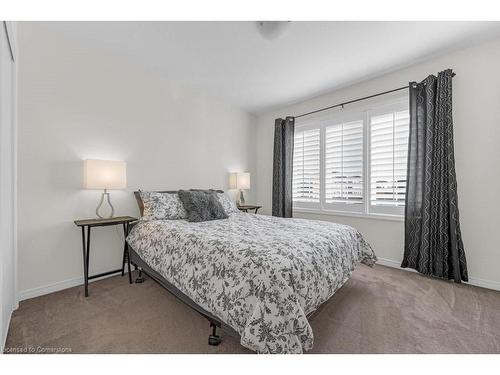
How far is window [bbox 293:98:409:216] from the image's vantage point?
2898 mm

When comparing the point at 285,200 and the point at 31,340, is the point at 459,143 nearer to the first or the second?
the point at 285,200

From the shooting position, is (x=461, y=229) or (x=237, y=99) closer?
(x=461, y=229)

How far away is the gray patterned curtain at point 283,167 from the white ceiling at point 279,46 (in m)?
0.91

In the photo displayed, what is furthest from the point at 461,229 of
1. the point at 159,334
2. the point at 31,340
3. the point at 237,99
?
the point at 31,340

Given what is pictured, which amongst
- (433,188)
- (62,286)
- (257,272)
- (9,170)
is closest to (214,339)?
(257,272)

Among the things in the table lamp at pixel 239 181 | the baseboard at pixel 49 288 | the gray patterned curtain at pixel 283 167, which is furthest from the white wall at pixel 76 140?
the gray patterned curtain at pixel 283 167

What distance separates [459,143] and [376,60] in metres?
1.35

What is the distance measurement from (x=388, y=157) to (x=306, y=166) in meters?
1.27

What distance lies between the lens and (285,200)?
4016mm

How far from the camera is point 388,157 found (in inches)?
116

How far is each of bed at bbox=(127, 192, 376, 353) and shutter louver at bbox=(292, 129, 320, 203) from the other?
1613mm

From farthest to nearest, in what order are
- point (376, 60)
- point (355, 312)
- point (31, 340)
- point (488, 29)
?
point (376, 60) < point (488, 29) < point (355, 312) < point (31, 340)

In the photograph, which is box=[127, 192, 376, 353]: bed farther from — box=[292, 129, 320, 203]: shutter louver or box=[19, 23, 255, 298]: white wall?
box=[292, 129, 320, 203]: shutter louver
